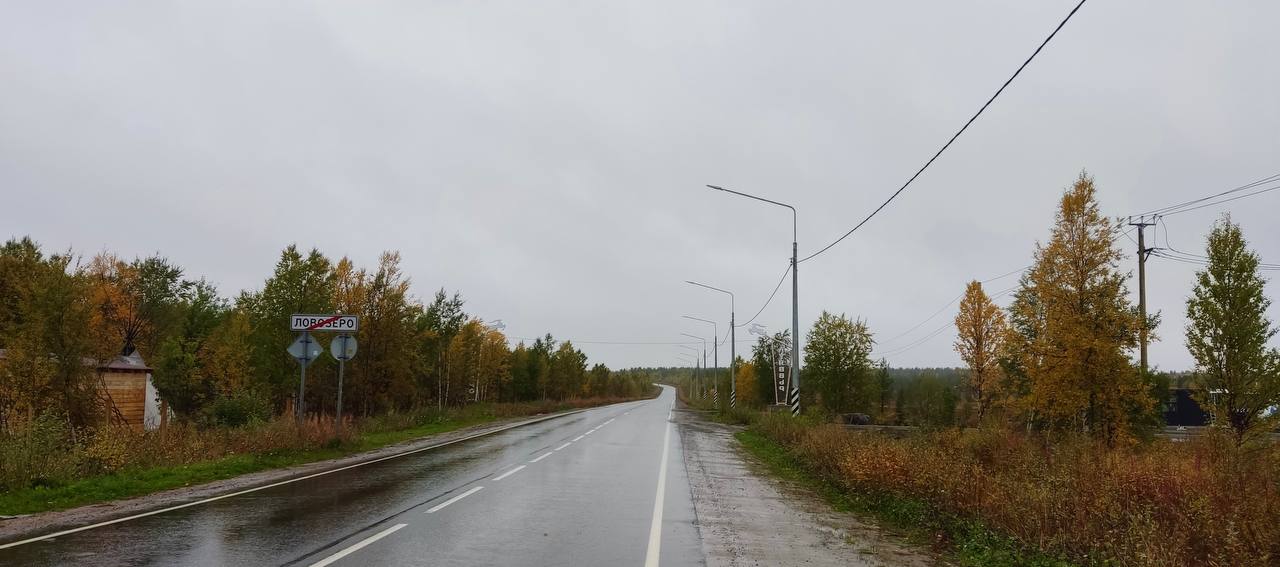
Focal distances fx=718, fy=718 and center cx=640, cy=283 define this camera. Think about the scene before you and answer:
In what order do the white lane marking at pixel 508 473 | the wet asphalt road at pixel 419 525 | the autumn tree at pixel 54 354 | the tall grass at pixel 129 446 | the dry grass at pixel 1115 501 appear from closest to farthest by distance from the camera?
the dry grass at pixel 1115 501, the wet asphalt road at pixel 419 525, the tall grass at pixel 129 446, the white lane marking at pixel 508 473, the autumn tree at pixel 54 354

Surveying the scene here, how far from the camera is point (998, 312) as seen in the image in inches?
1629

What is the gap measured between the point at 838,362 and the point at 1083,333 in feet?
58.4

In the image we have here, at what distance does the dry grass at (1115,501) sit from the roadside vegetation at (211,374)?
12.3 meters

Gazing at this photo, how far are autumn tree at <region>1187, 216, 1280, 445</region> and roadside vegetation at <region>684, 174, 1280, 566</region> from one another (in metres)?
0.05

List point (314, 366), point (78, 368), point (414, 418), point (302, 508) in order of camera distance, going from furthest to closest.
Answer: point (314, 366), point (414, 418), point (78, 368), point (302, 508)

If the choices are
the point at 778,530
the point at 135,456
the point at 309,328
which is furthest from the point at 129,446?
the point at 778,530

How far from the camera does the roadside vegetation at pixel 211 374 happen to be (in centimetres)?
1323

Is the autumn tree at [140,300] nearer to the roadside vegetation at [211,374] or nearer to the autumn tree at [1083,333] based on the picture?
the roadside vegetation at [211,374]

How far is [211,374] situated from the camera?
38.2m

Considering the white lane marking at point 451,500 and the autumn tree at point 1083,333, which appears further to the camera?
the autumn tree at point 1083,333

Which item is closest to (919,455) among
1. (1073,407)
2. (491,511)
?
(491,511)

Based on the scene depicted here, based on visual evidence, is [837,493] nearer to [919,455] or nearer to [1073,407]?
[919,455]

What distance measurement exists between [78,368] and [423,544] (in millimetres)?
14374

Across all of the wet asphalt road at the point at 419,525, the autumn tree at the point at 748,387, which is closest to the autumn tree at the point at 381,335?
the wet asphalt road at the point at 419,525
